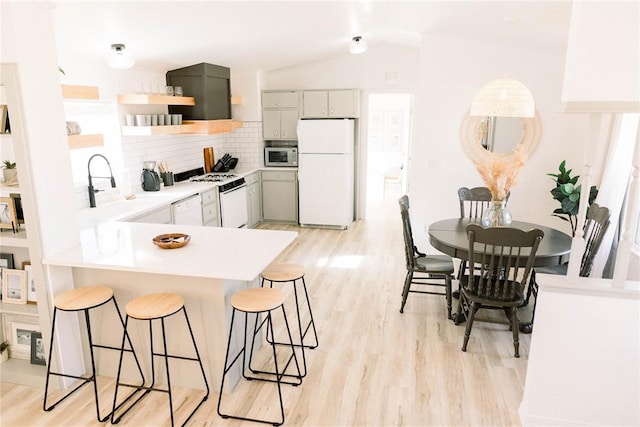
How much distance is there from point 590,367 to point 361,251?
335 cm

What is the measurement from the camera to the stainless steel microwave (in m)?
6.68

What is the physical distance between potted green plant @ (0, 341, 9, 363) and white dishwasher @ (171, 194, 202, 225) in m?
1.86

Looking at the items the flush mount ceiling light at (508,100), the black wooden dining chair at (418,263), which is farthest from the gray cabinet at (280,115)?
the flush mount ceiling light at (508,100)

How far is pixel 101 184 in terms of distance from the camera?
455 cm

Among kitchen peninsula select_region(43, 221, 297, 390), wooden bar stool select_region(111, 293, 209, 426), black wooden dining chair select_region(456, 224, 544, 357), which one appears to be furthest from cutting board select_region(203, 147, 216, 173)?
black wooden dining chair select_region(456, 224, 544, 357)

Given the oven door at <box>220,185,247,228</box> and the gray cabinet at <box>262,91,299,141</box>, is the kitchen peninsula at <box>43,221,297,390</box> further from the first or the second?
the gray cabinet at <box>262,91,299,141</box>

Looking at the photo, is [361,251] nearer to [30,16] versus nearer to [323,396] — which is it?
[323,396]

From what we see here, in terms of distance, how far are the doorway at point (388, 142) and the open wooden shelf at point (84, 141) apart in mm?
5936

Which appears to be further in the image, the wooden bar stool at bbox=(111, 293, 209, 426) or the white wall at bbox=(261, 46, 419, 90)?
the white wall at bbox=(261, 46, 419, 90)

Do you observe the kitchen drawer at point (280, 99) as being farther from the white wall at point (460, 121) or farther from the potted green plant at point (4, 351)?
the potted green plant at point (4, 351)

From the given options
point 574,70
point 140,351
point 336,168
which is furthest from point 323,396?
point 336,168

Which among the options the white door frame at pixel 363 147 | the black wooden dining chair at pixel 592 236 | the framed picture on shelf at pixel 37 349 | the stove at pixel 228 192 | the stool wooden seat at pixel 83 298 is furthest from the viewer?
the white door frame at pixel 363 147

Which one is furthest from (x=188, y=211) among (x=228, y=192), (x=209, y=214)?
(x=228, y=192)

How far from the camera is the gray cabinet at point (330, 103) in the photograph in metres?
6.46
